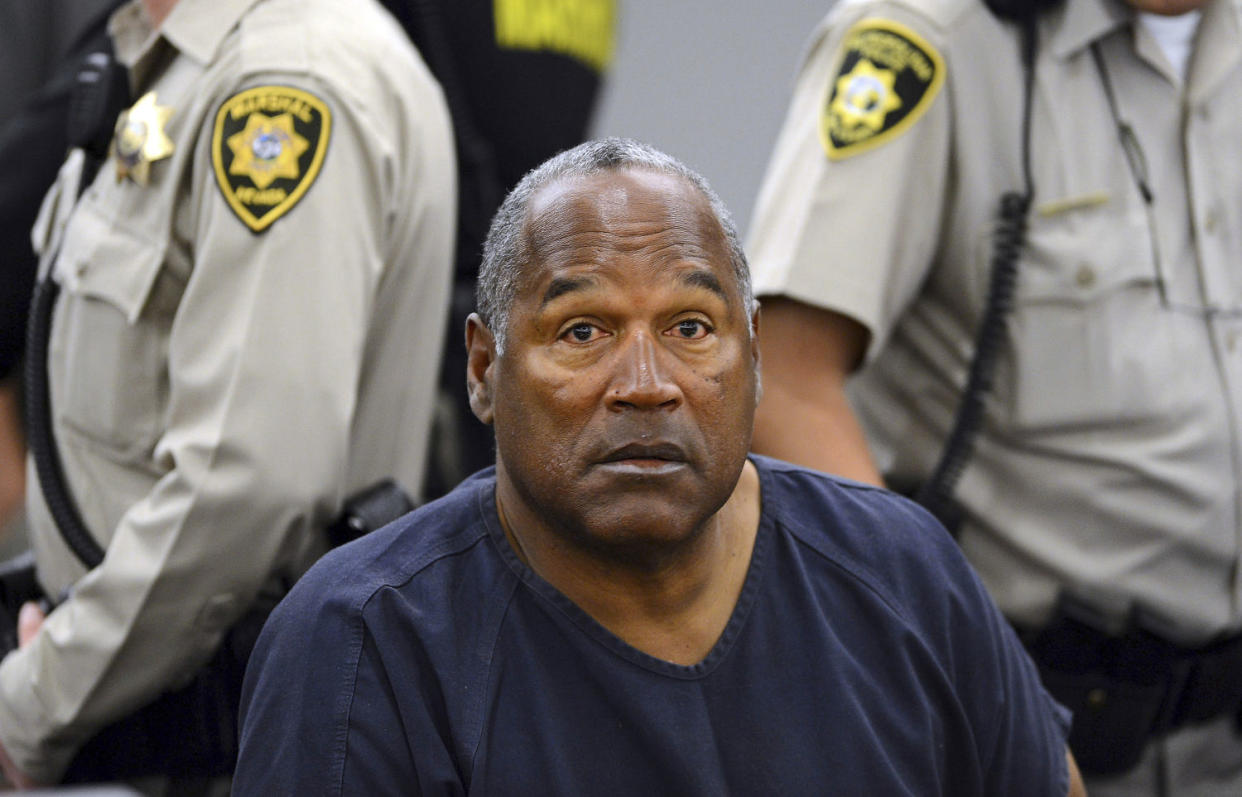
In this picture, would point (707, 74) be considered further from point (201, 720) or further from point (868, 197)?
point (201, 720)

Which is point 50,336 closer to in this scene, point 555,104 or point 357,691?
point 357,691

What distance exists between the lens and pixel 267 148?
1.60 metres

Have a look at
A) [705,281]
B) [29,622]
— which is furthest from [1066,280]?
[29,622]

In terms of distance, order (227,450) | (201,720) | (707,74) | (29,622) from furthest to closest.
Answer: (707,74), (29,622), (201,720), (227,450)

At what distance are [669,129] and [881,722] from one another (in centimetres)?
260

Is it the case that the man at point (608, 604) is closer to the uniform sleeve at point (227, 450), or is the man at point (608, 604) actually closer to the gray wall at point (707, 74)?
the uniform sleeve at point (227, 450)

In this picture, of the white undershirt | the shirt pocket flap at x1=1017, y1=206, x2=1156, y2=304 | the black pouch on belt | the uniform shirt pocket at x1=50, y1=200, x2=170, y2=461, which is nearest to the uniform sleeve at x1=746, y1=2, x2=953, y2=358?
the shirt pocket flap at x1=1017, y1=206, x2=1156, y2=304

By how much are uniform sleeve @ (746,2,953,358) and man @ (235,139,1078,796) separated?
1.62 feet

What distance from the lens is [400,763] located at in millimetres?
1153

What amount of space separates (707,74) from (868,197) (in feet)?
6.37

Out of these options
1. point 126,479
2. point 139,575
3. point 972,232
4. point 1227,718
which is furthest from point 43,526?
point 1227,718

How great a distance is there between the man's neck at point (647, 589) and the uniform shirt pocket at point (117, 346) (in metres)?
0.59

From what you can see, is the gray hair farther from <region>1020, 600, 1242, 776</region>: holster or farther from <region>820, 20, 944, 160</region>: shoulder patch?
<region>1020, 600, 1242, 776</region>: holster

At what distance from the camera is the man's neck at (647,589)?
1249mm
